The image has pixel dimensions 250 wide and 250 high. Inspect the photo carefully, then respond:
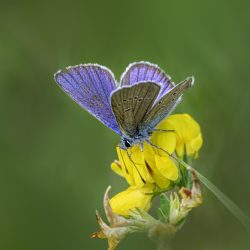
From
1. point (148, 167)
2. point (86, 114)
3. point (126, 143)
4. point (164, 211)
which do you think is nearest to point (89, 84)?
point (126, 143)

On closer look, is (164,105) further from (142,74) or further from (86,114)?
(86,114)

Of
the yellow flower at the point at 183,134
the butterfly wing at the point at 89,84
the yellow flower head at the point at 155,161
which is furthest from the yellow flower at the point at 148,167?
the butterfly wing at the point at 89,84

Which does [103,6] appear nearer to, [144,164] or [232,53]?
[232,53]

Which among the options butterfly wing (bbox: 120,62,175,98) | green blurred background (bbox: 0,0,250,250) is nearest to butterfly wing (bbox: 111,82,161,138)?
butterfly wing (bbox: 120,62,175,98)

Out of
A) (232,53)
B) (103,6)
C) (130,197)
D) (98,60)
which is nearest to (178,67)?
(232,53)

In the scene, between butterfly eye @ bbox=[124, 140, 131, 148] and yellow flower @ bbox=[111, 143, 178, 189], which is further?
butterfly eye @ bbox=[124, 140, 131, 148]

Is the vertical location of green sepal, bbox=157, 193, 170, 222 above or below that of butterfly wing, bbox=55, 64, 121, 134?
below

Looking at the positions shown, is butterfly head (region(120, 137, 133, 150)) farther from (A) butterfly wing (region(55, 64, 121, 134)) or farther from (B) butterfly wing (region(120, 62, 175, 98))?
(B) butterfly wing (region(120, 62, 175, 98))

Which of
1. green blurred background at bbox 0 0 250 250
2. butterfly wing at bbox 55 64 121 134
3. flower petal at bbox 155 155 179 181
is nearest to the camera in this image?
flower petal at bbox 155 155 179 181
